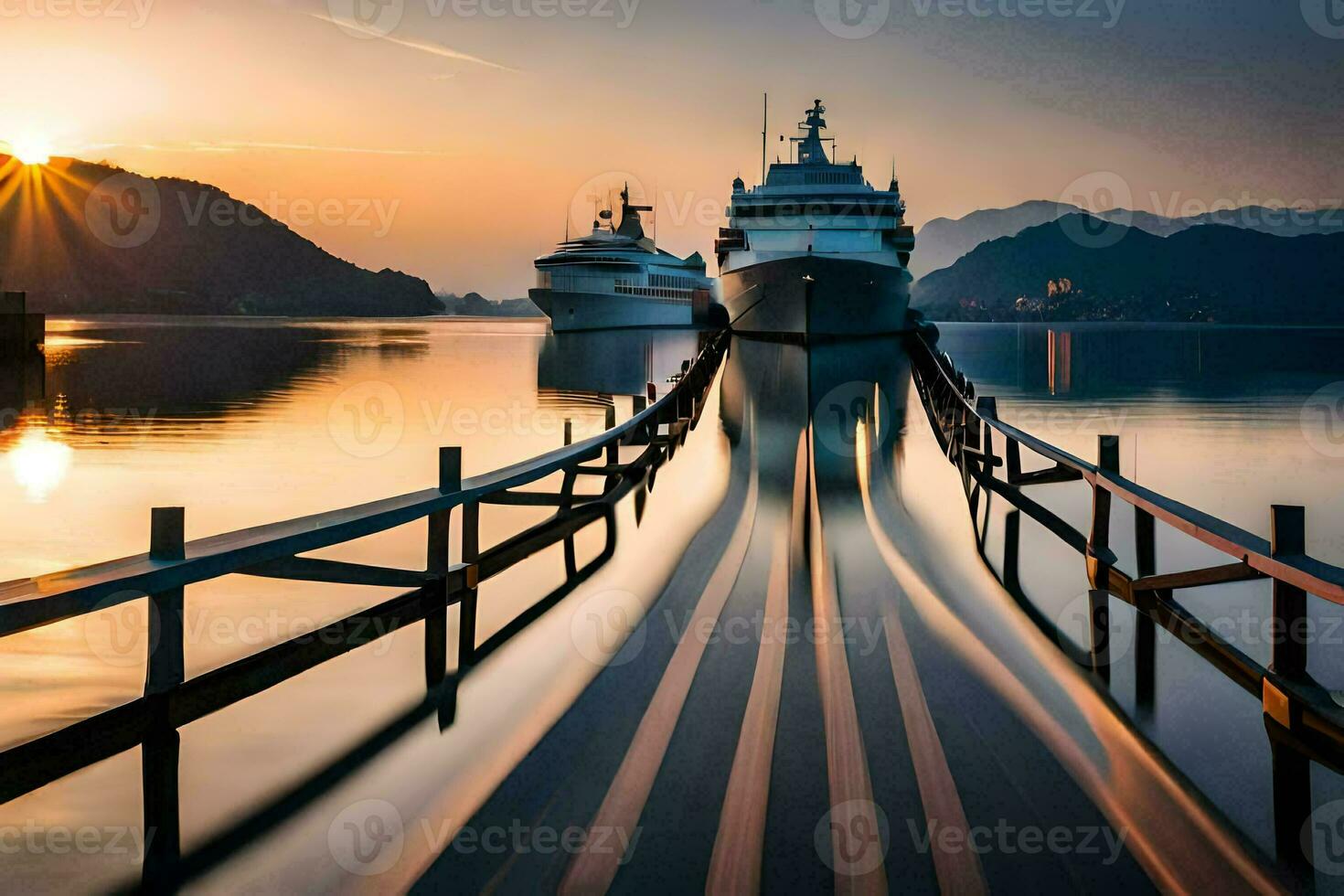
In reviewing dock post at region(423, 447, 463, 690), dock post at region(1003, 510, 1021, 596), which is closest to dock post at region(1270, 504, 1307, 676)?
dock post at region(1003, 510, 1021, 596)

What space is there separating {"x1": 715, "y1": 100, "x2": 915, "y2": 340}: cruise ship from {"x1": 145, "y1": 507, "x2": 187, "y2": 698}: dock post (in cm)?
3589

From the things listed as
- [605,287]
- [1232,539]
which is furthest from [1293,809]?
[605,287]

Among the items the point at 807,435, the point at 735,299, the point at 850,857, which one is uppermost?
the point at 735,299

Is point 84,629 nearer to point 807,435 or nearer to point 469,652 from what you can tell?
point 469,652

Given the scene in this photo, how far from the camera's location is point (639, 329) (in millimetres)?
96812

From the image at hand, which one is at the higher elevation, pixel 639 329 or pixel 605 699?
pixel 639 329

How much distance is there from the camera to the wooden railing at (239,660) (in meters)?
3.82

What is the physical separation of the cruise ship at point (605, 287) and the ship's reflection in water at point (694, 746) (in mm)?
80043

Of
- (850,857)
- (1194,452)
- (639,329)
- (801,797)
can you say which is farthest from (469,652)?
(639,329)

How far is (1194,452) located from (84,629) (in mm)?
18681

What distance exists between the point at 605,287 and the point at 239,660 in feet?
292

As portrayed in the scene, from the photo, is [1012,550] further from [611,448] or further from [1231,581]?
[611,448]

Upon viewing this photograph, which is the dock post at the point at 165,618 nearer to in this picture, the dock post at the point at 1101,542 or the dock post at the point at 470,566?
the dock post at the point at 470,566

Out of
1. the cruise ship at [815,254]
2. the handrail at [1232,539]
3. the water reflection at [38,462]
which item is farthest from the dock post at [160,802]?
the cruise ship at [815,254]
